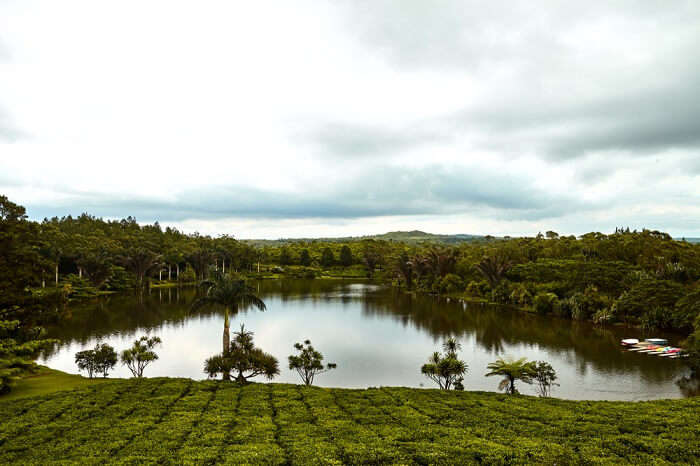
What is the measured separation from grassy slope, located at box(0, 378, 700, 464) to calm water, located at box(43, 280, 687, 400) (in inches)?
330

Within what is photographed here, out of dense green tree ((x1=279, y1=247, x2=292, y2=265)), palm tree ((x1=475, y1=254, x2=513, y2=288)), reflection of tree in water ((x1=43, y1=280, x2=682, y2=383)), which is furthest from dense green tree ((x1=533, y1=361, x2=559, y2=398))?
dense green tree ((x1=279, y1=247, x2=292, y2=265))

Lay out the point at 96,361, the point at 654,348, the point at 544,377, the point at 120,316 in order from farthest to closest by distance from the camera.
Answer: the point at 120,316, the point at 654,348, the point at 96,361, the point at 544,377

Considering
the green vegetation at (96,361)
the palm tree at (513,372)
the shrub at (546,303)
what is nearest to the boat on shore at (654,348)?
the palm tree at (513,372)

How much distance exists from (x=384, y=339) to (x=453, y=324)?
1320 cm

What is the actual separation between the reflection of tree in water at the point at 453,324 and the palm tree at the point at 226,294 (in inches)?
87.8

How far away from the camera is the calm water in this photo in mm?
27767

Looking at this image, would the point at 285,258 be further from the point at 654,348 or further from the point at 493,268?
the point at 654,348

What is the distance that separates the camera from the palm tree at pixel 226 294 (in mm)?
28889

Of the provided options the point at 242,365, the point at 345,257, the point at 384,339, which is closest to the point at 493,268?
the point at 384,339

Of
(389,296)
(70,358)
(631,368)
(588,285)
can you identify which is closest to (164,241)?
(389,296)

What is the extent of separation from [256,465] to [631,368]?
3037 cm

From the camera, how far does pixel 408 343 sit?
128 ft

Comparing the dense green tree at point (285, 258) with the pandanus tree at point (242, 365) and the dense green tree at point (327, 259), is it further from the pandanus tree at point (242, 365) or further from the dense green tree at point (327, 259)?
the pandanus tree at point (242, 365)

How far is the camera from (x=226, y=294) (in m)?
29.0
